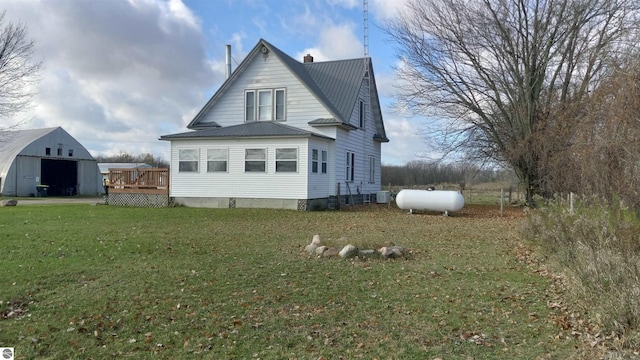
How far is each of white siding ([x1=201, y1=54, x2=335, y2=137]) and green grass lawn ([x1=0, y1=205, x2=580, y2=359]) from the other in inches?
463

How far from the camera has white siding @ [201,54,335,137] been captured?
2239cm

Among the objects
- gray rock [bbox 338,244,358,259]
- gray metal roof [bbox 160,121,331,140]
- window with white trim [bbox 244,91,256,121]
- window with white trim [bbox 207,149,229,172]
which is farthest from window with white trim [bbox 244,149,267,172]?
gray rock [bbox 338,244,358,259]

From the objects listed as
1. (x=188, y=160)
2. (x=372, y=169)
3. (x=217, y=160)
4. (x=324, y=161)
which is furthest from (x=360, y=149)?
(x=188, y=160)

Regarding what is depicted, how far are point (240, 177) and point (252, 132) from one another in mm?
2141

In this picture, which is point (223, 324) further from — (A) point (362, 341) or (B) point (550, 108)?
(B) point (550, 108)

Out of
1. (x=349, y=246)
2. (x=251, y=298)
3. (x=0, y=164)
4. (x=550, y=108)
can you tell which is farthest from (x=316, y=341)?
(x=0, y=164)

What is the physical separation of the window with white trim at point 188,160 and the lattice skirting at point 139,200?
170 cm

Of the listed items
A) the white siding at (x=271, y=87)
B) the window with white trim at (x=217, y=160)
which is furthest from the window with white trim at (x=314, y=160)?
the window with white trim at (x=217, y=160)

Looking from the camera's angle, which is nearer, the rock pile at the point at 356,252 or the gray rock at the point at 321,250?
the rock pile at the point at 356,252

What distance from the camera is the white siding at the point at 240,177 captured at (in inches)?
800

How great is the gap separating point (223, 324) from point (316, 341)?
1.22 meters

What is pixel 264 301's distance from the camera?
629 cm

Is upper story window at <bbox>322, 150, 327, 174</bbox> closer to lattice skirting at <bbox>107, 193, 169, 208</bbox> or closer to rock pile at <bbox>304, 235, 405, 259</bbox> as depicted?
lattice skirting at <bbox>107, 193, 169, 208</bbox>

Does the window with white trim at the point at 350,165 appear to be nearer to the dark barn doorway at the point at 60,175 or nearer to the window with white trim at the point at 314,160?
the window with white trim at the point at 314,160
